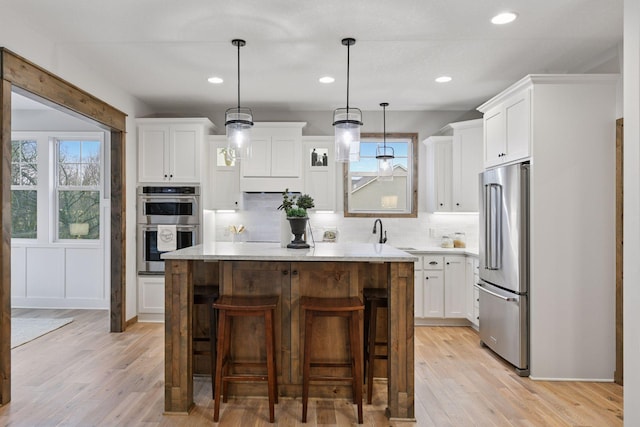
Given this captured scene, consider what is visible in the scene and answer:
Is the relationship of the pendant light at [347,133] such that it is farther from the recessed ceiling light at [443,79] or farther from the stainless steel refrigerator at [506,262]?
the recessed ceiling light at [443,79]

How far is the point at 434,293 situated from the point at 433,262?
37 centimetres

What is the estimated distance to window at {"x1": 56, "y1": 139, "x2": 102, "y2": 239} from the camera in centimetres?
599

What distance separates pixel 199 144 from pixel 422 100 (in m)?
2.76

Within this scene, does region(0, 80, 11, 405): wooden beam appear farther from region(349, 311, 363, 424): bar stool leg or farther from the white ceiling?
region(349, 311, 363, 424): bar stool leg

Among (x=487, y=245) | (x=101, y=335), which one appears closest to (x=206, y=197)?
(x=101, y=335)

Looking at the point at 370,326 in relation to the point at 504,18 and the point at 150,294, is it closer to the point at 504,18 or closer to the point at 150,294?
the point at 504,18

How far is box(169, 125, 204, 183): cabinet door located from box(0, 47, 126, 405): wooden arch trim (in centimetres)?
55

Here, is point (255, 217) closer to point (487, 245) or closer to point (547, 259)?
point (487, 245)

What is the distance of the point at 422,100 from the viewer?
209 inches

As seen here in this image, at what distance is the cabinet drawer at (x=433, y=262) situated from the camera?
5.07 meters

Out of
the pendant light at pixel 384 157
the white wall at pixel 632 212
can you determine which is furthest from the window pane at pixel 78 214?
the white wall at pixel 632 212

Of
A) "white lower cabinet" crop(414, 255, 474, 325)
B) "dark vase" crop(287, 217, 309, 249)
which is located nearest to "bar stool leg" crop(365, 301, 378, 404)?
"dark vase" crop(287, 217, 309, 249)

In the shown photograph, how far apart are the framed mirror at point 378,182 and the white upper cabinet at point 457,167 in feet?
1.36

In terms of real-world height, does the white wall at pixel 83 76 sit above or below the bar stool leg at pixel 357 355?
above
